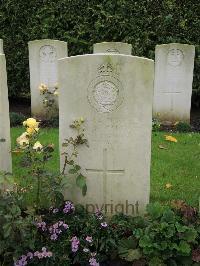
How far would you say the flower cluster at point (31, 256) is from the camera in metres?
3.27

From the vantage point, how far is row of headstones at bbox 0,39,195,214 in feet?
11.8

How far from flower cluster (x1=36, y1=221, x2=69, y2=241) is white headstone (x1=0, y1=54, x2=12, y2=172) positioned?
0.76m

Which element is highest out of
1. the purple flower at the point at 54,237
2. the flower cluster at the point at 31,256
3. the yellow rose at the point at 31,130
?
the yellow rose at the point at 31,130

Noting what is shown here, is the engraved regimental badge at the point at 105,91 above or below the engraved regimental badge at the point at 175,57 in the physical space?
below

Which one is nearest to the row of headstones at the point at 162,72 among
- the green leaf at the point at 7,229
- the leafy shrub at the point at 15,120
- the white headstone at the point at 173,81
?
the white headstone at the point at 173,81

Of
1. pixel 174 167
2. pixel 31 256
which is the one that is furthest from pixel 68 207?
pixel 174 167

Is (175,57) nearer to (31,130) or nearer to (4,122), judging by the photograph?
(4,122)

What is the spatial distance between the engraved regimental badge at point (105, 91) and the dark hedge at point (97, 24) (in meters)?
5.68

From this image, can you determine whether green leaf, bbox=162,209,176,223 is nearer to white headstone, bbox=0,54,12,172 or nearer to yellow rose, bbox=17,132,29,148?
yellow rose, bbox=17,132,29,148

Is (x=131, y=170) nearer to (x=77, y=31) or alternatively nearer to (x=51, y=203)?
(x=51, y=203)

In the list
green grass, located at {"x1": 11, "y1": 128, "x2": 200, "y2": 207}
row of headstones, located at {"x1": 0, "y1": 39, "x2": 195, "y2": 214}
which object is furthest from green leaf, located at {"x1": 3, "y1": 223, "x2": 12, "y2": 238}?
green grass, located at {"x1": 11, "y1": 128, "x2": 200, "y2": 207}

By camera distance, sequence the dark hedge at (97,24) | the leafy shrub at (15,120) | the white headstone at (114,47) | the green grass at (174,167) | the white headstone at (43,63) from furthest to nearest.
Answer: the dark hedge at (97,24), the white headstone at (43,63), the leafy shrub at (15,120), the white headstone at (114,47), the green grass at (174,167)

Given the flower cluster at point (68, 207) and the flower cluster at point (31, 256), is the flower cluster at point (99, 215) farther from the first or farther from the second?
the flower cluster at point (31, 256)

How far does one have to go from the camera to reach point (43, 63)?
8.29m
